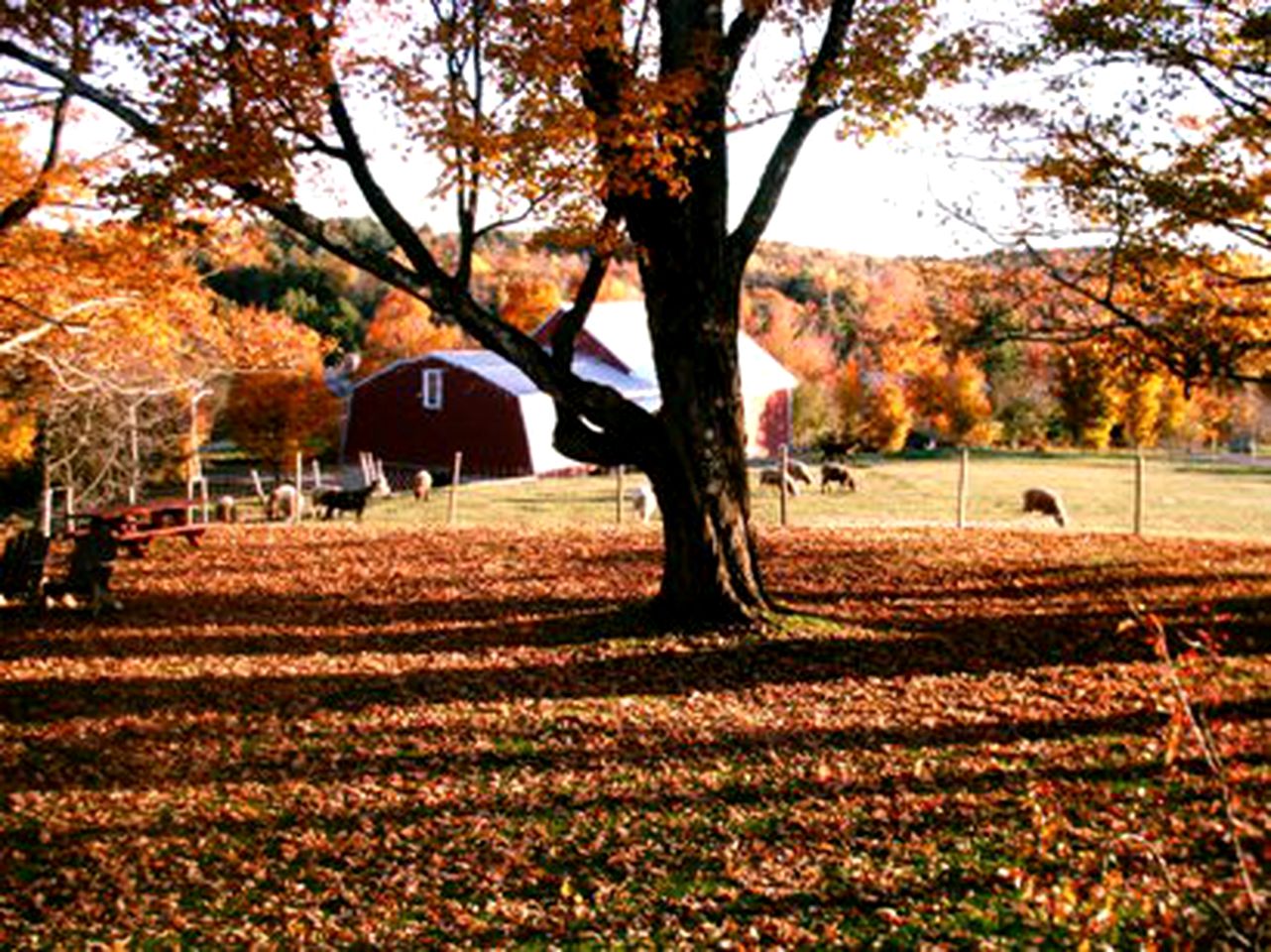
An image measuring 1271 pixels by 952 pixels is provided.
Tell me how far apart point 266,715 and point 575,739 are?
2.48 meters

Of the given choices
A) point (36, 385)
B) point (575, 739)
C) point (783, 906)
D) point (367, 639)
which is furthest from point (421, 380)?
point (783, 906)

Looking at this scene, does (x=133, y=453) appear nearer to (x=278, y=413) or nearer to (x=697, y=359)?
(x=278, y=413)

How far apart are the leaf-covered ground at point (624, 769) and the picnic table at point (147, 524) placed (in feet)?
7.18

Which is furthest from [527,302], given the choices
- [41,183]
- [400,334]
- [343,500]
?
[41,183]

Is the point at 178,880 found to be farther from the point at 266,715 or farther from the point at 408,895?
the point at 266,715

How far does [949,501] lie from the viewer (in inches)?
1077

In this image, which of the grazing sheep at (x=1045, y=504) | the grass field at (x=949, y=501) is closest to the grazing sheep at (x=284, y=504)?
the grass field at (x=949, y=501)

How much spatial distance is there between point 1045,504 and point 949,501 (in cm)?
520

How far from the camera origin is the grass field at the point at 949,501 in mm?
22406

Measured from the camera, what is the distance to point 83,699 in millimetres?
8461

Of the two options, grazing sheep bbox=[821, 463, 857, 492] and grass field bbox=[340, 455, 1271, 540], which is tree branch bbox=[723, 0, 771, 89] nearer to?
grass field bbox=[340, 455, 1271, 540]

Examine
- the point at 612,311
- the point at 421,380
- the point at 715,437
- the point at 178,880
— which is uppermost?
the point at 612,311

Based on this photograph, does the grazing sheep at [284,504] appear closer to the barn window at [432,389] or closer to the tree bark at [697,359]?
the tree bark at [697,359]

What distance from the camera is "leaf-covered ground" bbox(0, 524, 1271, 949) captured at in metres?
4.96
